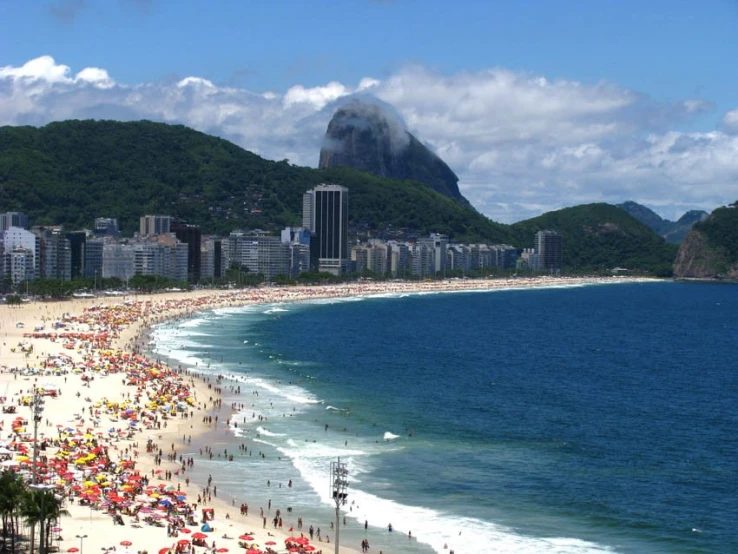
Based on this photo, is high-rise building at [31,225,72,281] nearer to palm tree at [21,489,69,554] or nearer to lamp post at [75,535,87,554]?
lamp post at [75,535,87,554]

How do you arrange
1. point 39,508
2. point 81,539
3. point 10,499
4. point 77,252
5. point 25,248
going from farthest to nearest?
point 77,252, point 25,248, point 81,539, point 10,499, point 39,508

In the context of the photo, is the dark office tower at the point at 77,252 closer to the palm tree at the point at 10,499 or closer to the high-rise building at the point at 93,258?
the high-rise building at the point at 93,258

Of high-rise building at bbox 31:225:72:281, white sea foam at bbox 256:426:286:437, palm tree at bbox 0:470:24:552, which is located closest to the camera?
palm tree at bbox 0:470:24:552

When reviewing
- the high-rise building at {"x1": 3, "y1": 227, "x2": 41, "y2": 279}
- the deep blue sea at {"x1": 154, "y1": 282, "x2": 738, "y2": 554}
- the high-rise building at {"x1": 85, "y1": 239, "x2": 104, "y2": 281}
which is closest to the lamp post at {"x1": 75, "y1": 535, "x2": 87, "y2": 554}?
the deep blue sea at {"x1": 154, "y1": 282, "x2": 738, "y2": 554}

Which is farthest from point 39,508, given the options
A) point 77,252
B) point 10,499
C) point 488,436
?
point 77,252

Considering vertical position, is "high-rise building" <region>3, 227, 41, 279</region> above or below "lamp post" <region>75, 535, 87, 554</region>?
above

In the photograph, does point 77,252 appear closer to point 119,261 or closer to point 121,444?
point 119,261

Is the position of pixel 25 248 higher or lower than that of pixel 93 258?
higher
